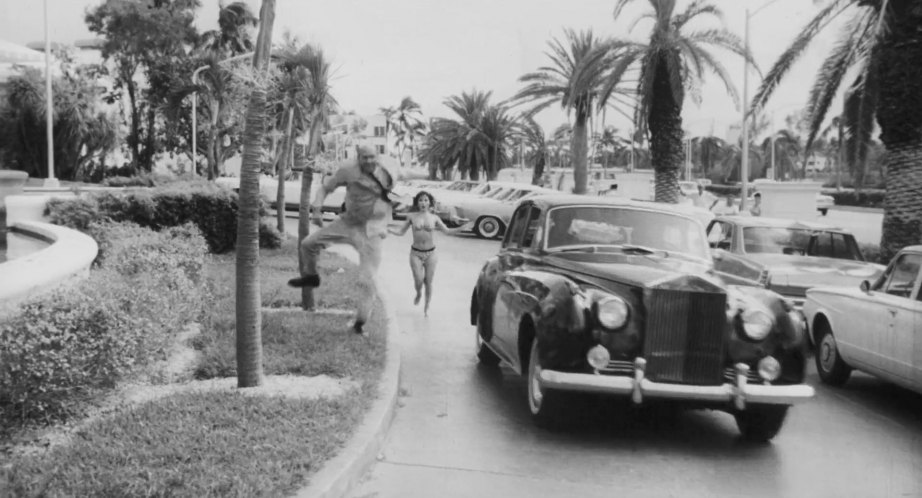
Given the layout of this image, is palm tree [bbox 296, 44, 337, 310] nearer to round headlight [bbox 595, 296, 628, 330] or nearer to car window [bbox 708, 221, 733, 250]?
car window [bbox 708, 221, 733, 250]

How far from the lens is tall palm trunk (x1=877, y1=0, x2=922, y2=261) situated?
14.8 meters

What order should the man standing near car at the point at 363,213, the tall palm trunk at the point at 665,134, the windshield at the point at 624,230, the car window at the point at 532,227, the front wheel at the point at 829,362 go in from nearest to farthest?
the windshield at the point at 624,230 → the car window at the point at 532,227 → the front wheel at the point at 829,362 → the man standing near car at the point at 363,213 → the tall palm trunk at the point at 665,134

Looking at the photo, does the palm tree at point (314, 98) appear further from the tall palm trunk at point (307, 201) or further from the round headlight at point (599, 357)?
the round headlight at point (599, 357)

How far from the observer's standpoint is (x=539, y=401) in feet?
22.7

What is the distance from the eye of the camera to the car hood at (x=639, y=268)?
256 inches

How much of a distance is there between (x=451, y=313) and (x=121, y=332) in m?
6.91

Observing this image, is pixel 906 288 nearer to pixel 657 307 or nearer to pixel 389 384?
pixel 657 307

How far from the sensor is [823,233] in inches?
494

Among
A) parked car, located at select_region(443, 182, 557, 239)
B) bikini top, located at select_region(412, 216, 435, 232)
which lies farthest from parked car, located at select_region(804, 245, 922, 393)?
parked car, located at select_region(443, 182, 557, 239)

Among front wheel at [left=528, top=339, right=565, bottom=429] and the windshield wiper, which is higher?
the windshield wiper

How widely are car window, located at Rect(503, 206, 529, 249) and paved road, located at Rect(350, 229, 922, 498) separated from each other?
135 cm

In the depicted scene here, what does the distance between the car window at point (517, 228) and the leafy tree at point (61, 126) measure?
2063cm

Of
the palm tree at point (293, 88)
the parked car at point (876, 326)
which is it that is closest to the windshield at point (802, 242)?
the parked car at point (876, 326)

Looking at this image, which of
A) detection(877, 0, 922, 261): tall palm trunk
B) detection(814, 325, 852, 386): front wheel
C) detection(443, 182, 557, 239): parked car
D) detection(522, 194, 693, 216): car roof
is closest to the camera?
detection(522, 194, 693, 216): car roof
